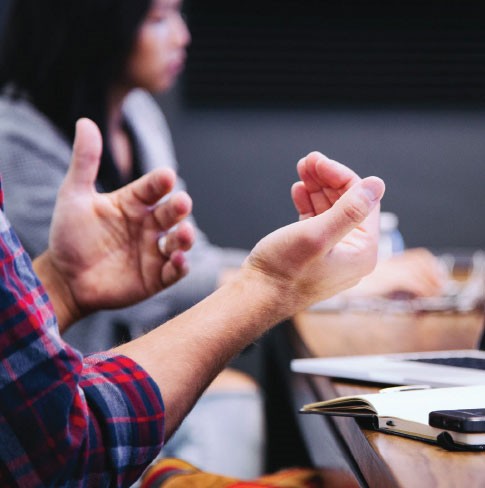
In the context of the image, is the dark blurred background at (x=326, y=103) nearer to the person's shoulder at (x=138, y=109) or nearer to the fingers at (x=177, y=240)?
the person's shoulder at (x=138, y=109)

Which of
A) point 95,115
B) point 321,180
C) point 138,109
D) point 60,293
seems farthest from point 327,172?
point 138,109

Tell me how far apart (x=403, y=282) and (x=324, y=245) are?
101cm

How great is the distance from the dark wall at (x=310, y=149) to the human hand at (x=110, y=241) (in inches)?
82.6

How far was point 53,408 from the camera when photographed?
28.7 inches

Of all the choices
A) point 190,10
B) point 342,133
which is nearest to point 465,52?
point 342,133

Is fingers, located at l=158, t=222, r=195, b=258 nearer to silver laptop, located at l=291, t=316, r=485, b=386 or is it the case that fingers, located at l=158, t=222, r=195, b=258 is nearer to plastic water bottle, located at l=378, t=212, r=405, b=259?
silver laptop, located at l=291, t=316, r=485, b=386

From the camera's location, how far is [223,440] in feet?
5.89

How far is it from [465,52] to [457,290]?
6.01 feet

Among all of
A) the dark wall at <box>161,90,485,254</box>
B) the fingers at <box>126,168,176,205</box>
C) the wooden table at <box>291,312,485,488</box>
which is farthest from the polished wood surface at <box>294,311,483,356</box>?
the dark wall at <box>161,90,485,254</box>

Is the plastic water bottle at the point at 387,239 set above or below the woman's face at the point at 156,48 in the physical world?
below

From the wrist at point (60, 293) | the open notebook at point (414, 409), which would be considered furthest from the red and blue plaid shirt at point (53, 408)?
the wrist at point (60, 293)

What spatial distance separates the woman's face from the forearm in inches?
52.0

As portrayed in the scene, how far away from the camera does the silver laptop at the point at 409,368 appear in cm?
97

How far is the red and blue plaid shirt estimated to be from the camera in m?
0.73
